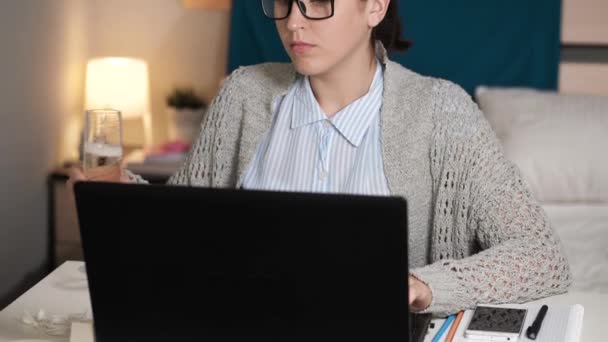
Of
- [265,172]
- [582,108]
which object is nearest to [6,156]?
[265,172]

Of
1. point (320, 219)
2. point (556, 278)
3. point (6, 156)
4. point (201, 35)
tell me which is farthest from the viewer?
point (201, 35)

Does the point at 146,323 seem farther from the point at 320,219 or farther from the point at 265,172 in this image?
the point at 265,172

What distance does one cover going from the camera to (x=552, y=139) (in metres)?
2.73

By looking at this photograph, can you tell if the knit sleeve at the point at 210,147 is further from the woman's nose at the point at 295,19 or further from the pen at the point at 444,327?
the pen at the point at 444,327

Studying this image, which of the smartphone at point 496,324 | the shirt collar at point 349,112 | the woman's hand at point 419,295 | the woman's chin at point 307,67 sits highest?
the woman's chin at point 307,67

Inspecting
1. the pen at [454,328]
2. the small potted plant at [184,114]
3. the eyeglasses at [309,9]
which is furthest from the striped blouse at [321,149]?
the small potted plant at [184,114]

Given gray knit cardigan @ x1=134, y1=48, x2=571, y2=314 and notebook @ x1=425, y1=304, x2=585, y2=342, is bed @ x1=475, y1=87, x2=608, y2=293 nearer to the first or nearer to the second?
gray knit cardigan @ x1=134, y1=48, x2=571, y2=314

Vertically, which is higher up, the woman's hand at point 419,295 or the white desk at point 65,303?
the woman's hand at point 419,295

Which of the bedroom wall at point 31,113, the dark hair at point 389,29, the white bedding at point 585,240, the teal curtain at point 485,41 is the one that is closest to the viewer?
the dark hair at point 389,29

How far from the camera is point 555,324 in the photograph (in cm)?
135

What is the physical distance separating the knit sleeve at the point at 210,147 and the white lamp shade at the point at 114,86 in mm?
1365

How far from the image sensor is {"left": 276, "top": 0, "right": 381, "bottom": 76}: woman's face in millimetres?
1546

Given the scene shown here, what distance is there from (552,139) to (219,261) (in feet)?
6.15

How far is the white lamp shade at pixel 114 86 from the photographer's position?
3.15m
